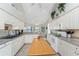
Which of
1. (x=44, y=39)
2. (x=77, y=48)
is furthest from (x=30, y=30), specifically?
(x=77, y=48)

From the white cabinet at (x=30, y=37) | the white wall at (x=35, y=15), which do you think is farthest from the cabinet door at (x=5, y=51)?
the white wall at (x=35, y=15)

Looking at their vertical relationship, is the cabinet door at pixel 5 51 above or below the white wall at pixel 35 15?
below

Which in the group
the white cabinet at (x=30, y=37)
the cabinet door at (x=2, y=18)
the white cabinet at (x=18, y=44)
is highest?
the cabinet door at (x=2, y=18)

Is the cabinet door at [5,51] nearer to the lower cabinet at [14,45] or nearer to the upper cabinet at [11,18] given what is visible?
the lower cabinet at [14,45]

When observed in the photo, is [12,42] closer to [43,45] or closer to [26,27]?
[26,27]

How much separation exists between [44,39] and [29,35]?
197 millimetres

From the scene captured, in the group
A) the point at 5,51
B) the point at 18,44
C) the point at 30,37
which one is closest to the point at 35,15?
the point at 30,37

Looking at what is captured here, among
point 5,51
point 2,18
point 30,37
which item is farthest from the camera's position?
point 2,18

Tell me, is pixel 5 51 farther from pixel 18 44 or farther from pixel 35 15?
pixel 35 15

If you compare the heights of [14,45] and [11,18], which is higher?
[11,18]

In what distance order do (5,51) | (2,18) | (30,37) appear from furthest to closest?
(2,18)
(30,37)
(5,51)

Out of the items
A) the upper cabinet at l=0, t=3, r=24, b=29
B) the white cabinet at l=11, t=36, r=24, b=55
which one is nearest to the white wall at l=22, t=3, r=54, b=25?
the upper cabinet at l=0, t=3, r=24, b=29

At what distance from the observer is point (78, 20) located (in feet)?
6.25

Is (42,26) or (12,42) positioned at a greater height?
(42,26)
